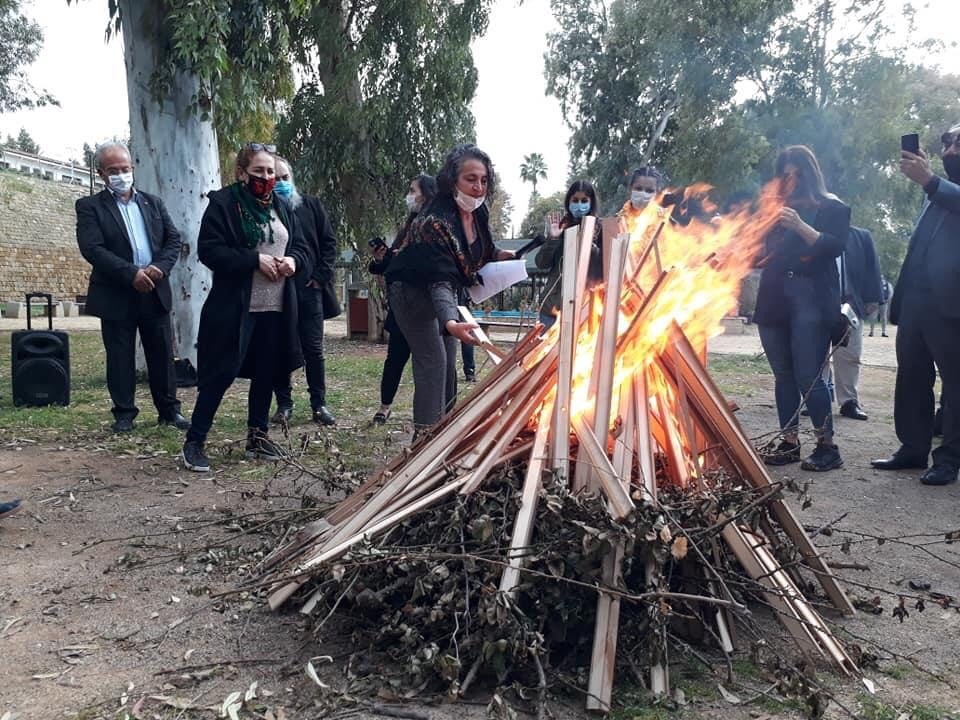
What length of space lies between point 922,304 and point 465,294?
3.05m

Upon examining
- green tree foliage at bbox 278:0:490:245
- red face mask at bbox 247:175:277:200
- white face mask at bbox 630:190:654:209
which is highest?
green tree foliage at bbox 278:0:490:245

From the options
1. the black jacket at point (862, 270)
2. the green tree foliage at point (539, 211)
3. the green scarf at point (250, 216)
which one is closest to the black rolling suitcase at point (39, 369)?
the green scarf at point (250, 216)

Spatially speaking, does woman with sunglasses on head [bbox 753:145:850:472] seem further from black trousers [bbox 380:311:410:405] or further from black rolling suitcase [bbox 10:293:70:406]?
black rolling suitcase [bbox 10:293:70:406]

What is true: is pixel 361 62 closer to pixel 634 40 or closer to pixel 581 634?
pixel 581 634

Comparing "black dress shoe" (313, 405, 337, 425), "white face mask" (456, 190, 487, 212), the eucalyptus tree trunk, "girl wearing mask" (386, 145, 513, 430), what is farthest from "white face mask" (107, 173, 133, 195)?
"white face mask" (456, 190, 487, 212)

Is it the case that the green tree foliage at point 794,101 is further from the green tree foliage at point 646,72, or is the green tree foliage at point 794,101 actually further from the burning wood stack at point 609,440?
the burning wood stack at point 609,440

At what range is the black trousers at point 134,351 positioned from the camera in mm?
6355

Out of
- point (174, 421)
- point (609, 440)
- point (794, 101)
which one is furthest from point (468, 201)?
point (794, 101)

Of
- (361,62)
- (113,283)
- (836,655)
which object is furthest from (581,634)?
(361,62)

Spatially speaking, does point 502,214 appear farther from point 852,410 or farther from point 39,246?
point 852,410

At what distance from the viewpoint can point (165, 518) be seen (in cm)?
418

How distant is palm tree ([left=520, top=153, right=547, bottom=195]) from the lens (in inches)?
2844

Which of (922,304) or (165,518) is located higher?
(922,304)

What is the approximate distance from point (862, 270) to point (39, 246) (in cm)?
3527
